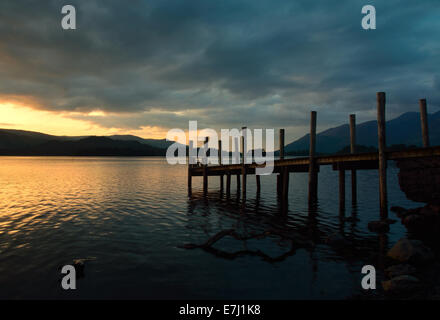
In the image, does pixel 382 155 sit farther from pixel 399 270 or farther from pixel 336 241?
pixel 399 270

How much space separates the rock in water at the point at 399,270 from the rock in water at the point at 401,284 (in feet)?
2.27

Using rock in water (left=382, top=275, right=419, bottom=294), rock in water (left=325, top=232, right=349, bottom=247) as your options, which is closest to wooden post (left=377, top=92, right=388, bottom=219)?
rock in water (left=325, top=232, right=349, bottom=247)

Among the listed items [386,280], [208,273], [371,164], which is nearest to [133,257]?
[208,273]

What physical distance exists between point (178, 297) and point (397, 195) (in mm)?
28561

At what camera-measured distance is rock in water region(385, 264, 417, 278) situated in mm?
8532

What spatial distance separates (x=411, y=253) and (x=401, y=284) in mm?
2438

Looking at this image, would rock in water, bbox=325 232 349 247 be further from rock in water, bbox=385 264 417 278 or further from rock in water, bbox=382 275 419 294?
rock in water, bbox=382 275 419 294

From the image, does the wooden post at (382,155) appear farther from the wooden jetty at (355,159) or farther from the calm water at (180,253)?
the calm water at (180,253)

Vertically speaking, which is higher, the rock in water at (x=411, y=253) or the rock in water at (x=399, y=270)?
the rock in water at (x=411, y=253)

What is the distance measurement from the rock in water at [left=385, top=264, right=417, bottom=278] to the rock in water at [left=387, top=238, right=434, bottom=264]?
2.52ft

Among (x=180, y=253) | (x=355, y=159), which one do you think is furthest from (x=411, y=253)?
(x=180, y=253)

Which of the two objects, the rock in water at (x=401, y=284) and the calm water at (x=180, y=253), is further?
the calm water at (x=180, y=253)

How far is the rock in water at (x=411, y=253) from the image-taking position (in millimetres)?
9414

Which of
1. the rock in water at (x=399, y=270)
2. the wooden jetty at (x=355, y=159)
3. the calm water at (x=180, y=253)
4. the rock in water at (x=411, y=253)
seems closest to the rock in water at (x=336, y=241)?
the calm water at (x=180, y=253)
